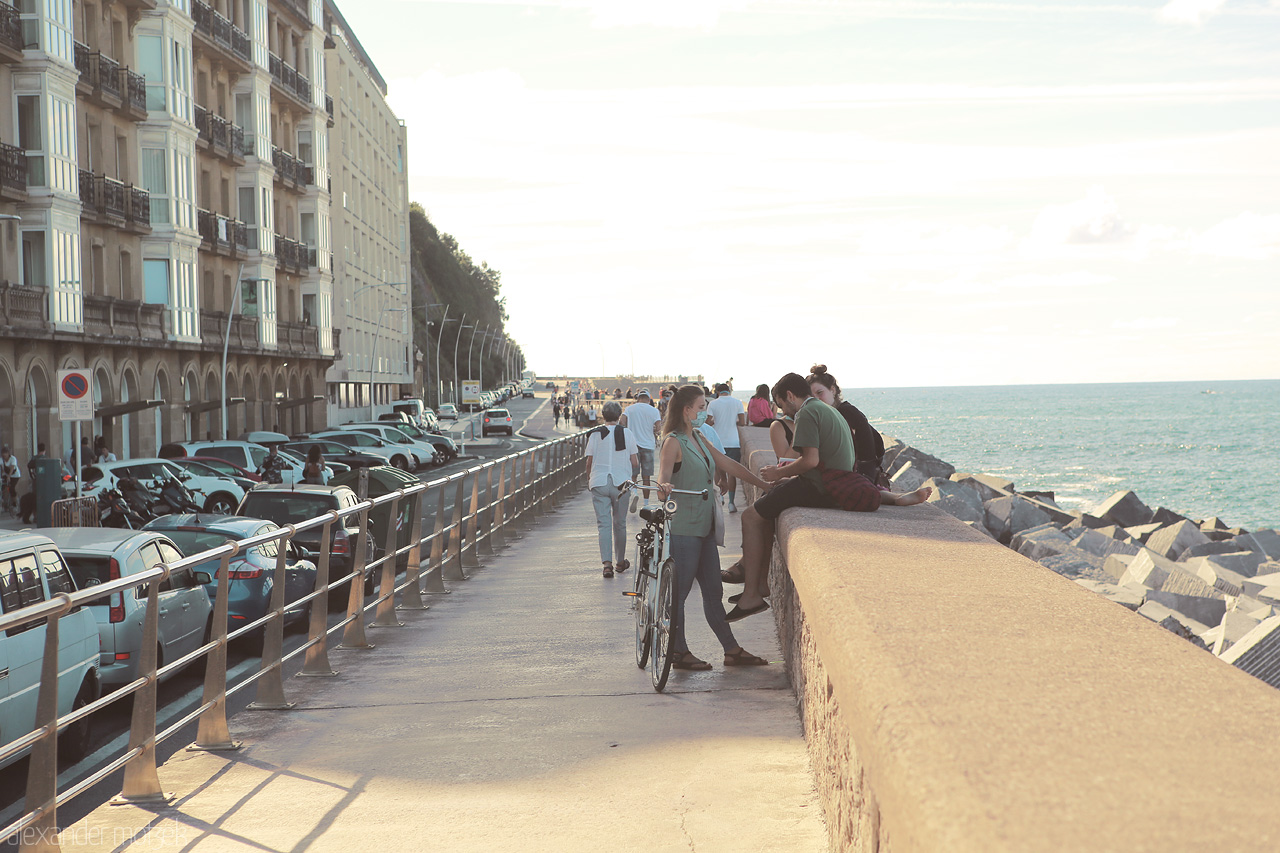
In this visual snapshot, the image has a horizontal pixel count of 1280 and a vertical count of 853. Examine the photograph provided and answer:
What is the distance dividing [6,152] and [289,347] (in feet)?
77.8

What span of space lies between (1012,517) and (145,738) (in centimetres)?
2311

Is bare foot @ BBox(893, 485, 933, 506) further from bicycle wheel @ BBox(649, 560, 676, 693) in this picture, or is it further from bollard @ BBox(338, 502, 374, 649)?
bollard @ BBox(338, 502, 374, 649)

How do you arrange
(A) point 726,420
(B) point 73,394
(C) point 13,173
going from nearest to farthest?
(A) point 726,420
(B) point 73,394
(C) point 13,173

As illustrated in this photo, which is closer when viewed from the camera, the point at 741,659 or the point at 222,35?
the point at 741,659

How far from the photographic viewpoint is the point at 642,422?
52.0 ft

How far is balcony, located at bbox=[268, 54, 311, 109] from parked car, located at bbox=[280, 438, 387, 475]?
2273cm

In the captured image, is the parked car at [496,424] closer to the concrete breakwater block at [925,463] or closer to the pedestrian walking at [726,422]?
the concrete breakwater block at [925,463]

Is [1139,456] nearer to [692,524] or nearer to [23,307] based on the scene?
[23,307]

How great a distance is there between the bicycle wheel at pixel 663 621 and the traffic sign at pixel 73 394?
56.6 feet

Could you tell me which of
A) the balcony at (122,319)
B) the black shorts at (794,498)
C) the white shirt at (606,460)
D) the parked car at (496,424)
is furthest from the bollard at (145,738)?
the parked car at (496,424)

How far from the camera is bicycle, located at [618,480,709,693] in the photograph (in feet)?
25.3

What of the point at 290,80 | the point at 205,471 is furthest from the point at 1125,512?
the point at 290,80

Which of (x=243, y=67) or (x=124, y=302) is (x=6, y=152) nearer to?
(x=124, y=302)

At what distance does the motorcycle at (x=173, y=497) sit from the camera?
1009 inches
